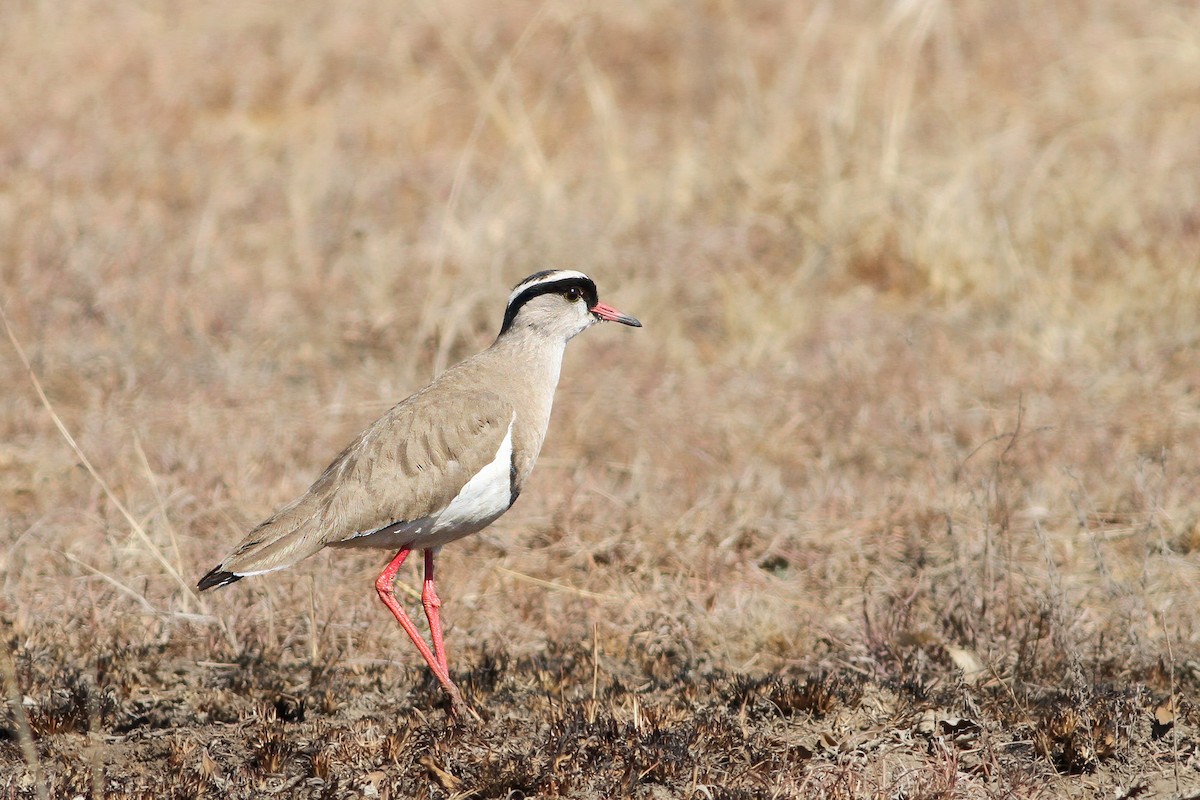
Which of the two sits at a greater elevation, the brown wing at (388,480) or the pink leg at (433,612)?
the brown wing at (388,480)

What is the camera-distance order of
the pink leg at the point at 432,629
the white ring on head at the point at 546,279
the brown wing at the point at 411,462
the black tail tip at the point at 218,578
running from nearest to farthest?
the black tail tip at the point at 218,578 → the pink leg at the point at 432,629 → the brown wing at the point at 411,462 → the white ring on head at the point at 546,279

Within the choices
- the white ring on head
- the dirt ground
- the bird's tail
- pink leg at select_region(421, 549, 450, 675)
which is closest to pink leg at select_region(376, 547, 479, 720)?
pink leg at select_region(421, 549, 450, 675)

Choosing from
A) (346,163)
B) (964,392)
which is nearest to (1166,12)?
(964,392)

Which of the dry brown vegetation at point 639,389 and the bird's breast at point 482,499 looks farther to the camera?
the bird's breast at point 482,499

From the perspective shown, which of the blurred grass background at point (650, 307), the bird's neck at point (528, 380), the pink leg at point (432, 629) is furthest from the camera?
the blurred grass background at point (650, 307)

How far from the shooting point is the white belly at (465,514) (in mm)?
5246

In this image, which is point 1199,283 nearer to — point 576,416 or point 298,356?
point 576,416

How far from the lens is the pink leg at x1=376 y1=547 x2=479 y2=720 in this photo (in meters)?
4.99

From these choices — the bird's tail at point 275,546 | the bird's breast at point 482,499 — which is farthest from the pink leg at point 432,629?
the bird's tail at point 275,546

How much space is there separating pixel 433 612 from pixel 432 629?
0.15 metres

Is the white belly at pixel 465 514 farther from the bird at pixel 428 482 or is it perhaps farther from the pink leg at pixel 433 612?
the pink leg at pixel 433 612

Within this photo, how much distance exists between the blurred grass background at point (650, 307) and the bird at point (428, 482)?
611 mm

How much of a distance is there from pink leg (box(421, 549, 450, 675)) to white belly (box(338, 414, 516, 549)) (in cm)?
25

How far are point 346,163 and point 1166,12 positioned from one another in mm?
8321
